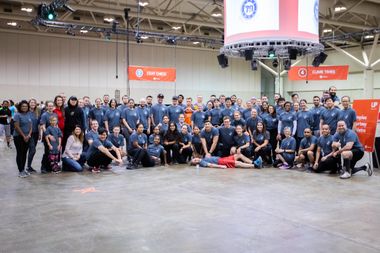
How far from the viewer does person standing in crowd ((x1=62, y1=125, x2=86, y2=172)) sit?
26.7 feet

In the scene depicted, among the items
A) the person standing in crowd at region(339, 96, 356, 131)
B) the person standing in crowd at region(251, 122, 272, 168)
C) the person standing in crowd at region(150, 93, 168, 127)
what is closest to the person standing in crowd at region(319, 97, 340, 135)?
the person standing in crowd at region(339, 96, 356, 131)

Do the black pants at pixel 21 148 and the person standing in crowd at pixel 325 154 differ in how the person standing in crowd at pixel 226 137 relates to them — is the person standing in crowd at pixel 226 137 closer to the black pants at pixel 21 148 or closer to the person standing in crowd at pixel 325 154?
the person standing in crowd at pixel 325 154

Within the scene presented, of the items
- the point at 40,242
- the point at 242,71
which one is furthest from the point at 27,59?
the point at 40,242

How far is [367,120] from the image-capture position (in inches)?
324

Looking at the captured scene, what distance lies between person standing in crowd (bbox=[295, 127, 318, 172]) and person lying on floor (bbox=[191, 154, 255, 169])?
107cm

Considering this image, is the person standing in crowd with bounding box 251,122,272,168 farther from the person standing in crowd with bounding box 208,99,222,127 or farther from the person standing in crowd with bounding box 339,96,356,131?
the person standing in crowd with bounding box 339,96,356,131

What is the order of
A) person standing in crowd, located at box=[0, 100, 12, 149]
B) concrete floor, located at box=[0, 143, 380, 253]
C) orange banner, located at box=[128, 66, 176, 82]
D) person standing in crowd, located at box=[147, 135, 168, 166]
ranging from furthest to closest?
orange banner, located at box=[128, 66, 176, 82] → person standing in crowd, located at box=[0, 100, 12, 149] → person standing in crowd, located at box=[147, 135, 168, 166] → concrete floor, located at box=[0, 143, 380, 253]

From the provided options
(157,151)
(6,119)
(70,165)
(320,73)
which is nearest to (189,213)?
(70,165)

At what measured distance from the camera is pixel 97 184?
683 centimetres

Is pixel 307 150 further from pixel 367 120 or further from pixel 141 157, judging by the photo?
pixel 141 157

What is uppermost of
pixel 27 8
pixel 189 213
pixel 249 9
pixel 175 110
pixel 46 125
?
pixel 27 8

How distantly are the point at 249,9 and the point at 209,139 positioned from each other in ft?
14.3

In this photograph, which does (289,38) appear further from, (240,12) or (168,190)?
(168,190)

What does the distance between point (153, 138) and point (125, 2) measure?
922 centimetres
